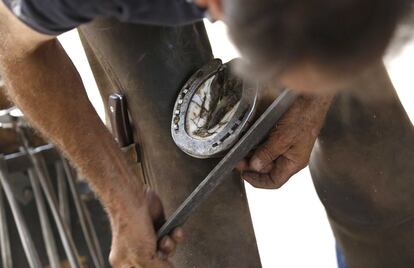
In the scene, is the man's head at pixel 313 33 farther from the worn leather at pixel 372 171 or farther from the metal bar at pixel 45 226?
the metal bar at pixel 45 226

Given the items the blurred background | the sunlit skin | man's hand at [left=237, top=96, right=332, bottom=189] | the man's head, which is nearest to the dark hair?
the man's head

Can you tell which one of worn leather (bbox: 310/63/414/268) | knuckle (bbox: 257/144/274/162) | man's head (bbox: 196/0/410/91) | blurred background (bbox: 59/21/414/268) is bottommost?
blurred background (bbox: 59/21/414/268)

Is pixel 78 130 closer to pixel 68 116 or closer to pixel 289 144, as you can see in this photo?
pixel 68 116

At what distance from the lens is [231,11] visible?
0.58 meters

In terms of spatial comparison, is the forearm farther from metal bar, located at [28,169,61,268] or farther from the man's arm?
metal bar, located at [28,169,61,268]

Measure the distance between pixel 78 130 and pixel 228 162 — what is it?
20cm

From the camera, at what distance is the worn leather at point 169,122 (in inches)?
40.1

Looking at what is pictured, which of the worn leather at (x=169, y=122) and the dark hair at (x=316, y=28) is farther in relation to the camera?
the worn leather at (x=169, y=122)

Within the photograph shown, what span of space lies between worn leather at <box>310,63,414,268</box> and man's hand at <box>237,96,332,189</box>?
53mm

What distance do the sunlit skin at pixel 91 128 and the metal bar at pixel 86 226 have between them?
0.44 metres

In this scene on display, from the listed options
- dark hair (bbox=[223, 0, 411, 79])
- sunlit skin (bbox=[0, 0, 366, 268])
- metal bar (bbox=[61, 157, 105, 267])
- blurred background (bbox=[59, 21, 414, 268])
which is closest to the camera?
dark hair (bbox=[223, 0, 411, 79])

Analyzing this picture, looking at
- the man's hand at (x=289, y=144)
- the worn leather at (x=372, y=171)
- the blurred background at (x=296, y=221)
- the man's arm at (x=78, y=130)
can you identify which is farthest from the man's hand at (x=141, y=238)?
the blurred background at (x=296, y=221)

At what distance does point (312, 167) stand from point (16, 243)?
1.85ft

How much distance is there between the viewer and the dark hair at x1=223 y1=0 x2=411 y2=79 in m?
0.55
